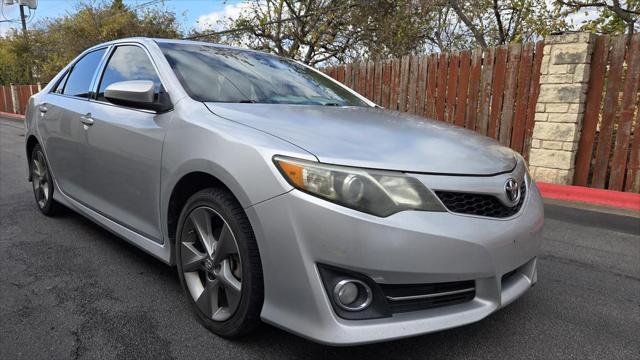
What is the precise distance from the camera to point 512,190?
2053 millimetres

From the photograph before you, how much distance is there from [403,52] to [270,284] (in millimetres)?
15808

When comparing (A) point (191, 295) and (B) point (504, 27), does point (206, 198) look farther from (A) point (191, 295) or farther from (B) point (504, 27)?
(B) point (504, 27)

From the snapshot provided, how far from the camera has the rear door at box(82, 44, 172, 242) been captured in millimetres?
2533

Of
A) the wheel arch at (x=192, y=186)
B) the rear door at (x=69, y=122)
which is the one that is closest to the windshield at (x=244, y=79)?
the wheel arch at (x=192, y=186)

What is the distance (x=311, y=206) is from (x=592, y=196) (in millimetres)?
5116

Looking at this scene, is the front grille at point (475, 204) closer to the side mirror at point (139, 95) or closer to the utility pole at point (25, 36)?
the side mirror at point (139, 95)

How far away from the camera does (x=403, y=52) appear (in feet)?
54.1

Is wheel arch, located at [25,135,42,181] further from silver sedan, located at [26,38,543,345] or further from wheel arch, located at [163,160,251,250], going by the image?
wheel arch, located at [163,160,251,250]

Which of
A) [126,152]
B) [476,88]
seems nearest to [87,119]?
[126,152]

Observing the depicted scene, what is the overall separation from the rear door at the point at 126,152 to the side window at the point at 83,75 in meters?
0.26

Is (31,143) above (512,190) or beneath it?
beneath

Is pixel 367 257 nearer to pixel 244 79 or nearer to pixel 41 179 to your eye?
pixel 244 79

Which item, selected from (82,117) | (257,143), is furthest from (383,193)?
(82,117)

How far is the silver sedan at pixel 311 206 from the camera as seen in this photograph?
173cm
